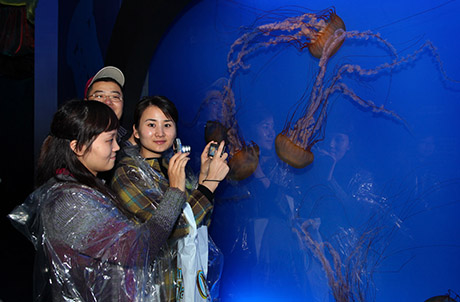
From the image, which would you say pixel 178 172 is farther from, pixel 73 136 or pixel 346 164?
pixel 346 164

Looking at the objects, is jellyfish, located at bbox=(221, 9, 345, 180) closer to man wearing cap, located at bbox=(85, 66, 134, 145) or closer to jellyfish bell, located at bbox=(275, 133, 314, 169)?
jellyfish bell, located at bbox=(275, 133, 314, 169)

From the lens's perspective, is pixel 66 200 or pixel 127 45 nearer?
pixel 66 200

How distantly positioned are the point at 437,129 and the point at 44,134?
9.11ft

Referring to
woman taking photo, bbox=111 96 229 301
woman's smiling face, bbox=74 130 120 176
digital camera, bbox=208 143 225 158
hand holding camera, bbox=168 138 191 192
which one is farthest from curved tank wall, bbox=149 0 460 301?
woman's smiling face, bbox=74 130 120 176

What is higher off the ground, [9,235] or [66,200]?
[66,200]

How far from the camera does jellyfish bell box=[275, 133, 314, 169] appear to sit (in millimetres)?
1860

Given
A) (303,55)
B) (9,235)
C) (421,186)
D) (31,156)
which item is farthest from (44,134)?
(421,186)

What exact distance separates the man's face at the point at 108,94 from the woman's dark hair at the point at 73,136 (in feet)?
1.58

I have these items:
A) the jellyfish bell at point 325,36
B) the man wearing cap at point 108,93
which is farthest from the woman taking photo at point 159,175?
the jellyfish bell at point 325,36

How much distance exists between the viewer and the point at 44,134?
9.95 ft

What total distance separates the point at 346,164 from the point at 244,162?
1.95 feet

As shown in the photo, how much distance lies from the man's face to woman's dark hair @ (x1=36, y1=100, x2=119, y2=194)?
48 cm

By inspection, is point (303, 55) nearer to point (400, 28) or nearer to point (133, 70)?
point (400, 28)

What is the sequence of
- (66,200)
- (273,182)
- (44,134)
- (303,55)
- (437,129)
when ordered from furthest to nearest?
(44,134), (273,182), (303,55), (437,129), (66,200)
